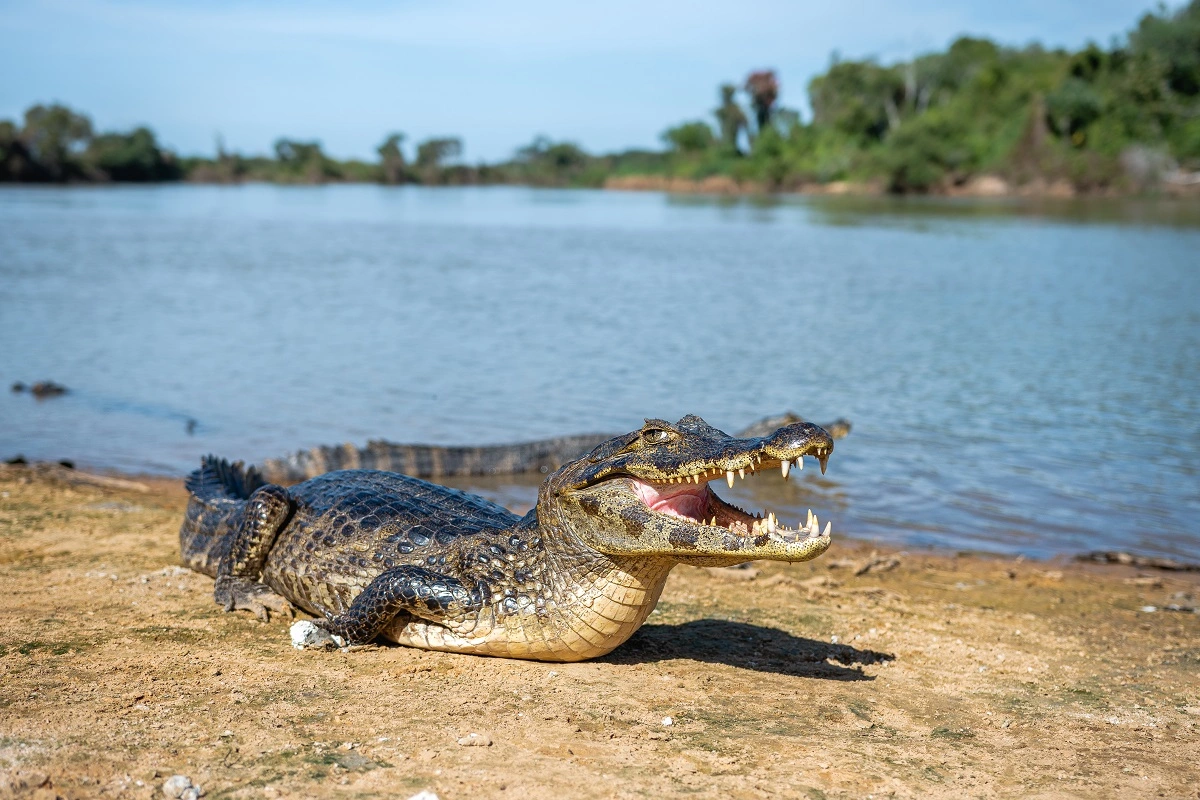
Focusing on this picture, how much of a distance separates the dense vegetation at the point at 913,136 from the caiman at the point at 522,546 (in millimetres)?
62436

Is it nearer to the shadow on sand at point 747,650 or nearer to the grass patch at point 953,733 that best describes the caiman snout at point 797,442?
the grass patch at point 953,733

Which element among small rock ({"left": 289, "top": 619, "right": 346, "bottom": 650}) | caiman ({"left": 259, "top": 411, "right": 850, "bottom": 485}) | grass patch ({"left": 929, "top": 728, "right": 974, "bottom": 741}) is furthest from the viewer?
caiman ({"left": 259, "top": 411, "right": 850, "bottom": 485})

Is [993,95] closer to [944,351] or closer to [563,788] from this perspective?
[944,351]

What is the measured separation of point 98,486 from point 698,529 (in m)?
5.57

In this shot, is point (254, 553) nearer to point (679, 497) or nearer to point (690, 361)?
point (679, 497)

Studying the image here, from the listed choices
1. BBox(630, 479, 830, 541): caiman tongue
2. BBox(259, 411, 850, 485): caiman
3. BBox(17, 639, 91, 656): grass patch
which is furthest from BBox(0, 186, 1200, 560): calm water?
BBox(17, 639, 91, 656): grass patch

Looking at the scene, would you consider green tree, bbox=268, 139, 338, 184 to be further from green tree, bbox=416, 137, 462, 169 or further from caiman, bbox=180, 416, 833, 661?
caiman, bbox=180, 416, 833, 661

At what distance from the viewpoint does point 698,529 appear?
3.62 meters

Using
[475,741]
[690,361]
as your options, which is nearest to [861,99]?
[690,361]

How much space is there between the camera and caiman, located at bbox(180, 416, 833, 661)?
3625 millimetres

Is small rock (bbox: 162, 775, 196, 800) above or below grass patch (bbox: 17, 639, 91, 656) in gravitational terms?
above

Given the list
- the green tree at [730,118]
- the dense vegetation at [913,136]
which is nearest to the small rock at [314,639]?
the dense vegetation at [913,136]

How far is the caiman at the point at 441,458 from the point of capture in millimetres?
8477

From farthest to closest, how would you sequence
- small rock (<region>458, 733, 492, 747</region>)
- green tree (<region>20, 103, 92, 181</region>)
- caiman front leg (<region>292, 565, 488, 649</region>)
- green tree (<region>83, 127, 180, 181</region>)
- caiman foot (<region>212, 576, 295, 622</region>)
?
green tree (<region>83, 127, 180, 181</region>)
green tree (<region>20, 103, 92, 181</region>)
caiman foot (<region>212, 576, 295, 622</region>)
caiman front leg (<region>292, 565, 488, 649</region>)
small rock (<region>458, 733, 492, 747</region>)
